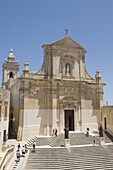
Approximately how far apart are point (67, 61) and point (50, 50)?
9.78ft

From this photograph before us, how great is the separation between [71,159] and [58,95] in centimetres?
1045

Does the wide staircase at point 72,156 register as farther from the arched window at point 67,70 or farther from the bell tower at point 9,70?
the bell tower at point 9,70

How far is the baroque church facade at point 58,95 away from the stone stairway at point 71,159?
19.9 feet

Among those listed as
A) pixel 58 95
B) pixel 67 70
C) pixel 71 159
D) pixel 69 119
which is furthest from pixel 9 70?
pixel 71 159

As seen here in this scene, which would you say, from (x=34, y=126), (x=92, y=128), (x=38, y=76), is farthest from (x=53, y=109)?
(x=92, y=128)

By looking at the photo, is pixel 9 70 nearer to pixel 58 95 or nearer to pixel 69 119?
pixel 58 95

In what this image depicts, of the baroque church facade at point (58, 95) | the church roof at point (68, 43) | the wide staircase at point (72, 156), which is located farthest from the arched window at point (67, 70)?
the wide staircase at point (72, 156)

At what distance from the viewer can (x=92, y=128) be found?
26391 mm

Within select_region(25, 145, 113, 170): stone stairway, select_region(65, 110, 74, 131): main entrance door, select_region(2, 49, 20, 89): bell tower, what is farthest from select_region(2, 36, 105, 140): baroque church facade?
select_region(2, 49, 20, 89): bell tower

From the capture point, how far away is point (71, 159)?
53.2 feet

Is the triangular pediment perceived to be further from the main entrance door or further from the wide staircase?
the wide staircase

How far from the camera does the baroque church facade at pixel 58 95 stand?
23594mm

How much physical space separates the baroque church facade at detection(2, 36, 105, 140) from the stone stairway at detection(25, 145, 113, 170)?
6078 mm

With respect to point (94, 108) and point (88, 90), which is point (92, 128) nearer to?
point (94, 108)
